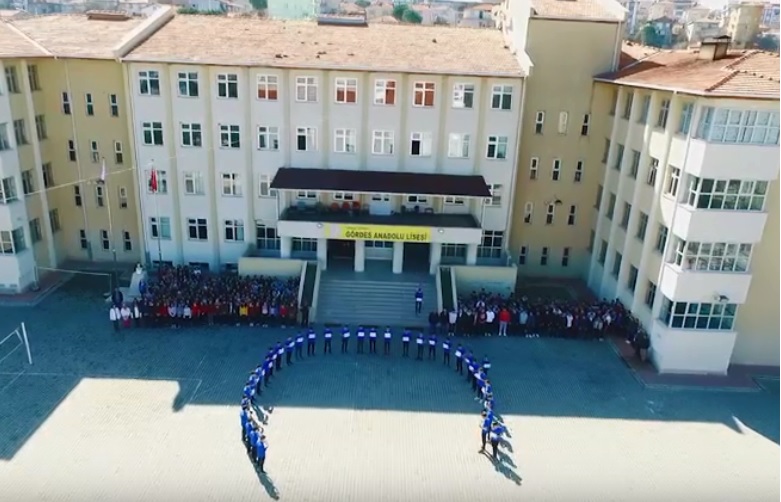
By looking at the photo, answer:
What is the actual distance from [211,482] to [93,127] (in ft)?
63.5

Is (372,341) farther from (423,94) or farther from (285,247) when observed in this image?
(423,94)

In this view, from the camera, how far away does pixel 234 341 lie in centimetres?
2288

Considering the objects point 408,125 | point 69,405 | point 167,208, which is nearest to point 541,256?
point 408,125

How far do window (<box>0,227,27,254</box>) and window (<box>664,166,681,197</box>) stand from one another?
87.8 ft

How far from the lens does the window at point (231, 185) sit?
27.3m

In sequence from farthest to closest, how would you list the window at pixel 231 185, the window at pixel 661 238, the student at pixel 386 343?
the window at pixel 231 185, the window at pixel 661 238, the student at pixel 386 343

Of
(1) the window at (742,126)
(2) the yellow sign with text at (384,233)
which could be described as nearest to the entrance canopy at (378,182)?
(2) the yellow sign with text at (384,233)

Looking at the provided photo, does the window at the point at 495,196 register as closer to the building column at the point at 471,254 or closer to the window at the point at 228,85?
the building column at the point at 471,254

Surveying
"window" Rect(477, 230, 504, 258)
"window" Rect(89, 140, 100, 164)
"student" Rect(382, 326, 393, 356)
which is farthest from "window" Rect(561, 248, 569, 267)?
"window" Rect(89, 140, 100, 164)

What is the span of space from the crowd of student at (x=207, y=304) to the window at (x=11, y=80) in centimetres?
996

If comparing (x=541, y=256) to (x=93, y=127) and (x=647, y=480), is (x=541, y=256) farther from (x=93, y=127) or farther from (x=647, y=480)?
(x=93, y=127)

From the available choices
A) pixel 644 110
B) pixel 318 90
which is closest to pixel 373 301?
pixel 318 90

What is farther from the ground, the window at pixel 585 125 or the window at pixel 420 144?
the window at pixel 585 125

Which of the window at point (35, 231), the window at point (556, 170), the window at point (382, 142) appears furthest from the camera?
the window at point (556, 170)
